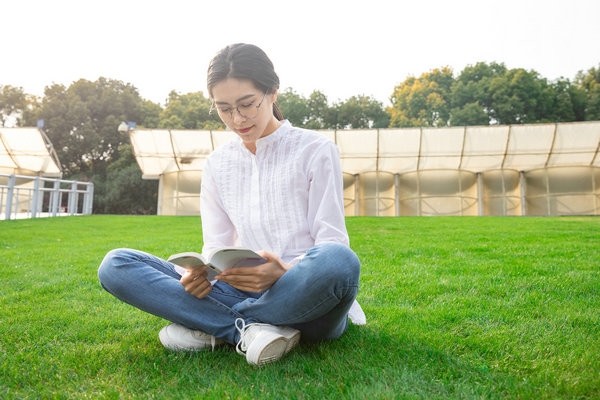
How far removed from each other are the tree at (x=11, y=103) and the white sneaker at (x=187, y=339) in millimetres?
36661

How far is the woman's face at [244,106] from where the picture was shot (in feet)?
7.10

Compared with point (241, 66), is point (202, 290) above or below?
below

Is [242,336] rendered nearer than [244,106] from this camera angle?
Yes

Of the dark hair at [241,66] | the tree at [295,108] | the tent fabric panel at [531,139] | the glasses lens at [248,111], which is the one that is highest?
the tree at [295,108]

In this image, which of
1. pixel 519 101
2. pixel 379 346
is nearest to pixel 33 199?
pixel 379 346

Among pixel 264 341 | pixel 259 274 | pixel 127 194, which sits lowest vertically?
pixel 127 194

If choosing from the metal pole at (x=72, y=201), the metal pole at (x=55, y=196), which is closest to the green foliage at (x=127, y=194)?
the metal pole at (x=72, y=201)

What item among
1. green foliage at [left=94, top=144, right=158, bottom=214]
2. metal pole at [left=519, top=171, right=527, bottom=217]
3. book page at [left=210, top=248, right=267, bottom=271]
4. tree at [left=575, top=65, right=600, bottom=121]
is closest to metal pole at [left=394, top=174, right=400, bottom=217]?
→ metal pole at [left=519, top=171, right=527, bottom=217]

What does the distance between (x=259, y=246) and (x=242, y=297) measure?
266mm

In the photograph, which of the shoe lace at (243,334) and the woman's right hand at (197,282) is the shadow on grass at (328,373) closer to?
the shoe lace at (243,334)

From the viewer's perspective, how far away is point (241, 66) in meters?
2.13

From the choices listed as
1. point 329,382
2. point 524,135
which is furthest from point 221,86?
point 524,135

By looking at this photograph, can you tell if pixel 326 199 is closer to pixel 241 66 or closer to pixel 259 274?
pixel 259 274

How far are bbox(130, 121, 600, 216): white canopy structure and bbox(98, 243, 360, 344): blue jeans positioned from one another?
16869mm
